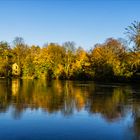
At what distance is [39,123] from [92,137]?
447cm

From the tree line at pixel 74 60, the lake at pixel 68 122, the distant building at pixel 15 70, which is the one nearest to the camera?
the lake at pixel 68 122

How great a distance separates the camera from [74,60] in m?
92.6

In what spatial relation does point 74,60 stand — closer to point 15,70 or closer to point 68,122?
point 15,70

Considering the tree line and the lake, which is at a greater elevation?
the tree line

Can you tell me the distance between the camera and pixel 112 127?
60.0ft

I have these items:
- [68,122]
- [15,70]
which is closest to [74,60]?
[15,70]

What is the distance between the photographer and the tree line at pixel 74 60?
64.9 m

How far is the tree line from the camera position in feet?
213

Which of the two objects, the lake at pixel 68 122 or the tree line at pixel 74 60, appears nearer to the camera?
the lake at pixel 68 122

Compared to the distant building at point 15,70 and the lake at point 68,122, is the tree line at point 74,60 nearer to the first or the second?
the distant building at point 15,70

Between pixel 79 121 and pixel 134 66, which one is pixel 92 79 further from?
pixel 79 121

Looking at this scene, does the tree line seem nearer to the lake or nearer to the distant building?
the distant building

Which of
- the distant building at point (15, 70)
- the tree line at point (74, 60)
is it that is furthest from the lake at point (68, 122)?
the distant building at point (15, 70)

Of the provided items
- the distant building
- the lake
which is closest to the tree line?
the distant building
